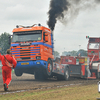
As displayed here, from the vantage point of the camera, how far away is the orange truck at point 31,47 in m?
15.8

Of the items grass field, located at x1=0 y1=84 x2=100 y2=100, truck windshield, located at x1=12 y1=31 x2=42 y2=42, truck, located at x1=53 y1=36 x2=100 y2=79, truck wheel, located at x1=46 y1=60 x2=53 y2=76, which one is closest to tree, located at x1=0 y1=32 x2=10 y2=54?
truck, located at x1=53 y1=36 x2=100 y2=79

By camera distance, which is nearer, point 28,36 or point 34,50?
point 34,50

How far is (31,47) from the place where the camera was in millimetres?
15797

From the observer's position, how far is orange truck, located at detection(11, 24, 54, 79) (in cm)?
1580

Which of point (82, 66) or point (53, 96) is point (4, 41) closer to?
point (82, 66)

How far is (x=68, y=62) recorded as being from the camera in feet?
64.7

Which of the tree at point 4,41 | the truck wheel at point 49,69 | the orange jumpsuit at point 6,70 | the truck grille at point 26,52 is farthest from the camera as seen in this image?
the tree at point 4,41

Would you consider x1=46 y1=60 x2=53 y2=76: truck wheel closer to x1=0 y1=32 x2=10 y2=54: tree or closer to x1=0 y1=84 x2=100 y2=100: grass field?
x1=0 y1=84 x2=100 y2=100: grass field

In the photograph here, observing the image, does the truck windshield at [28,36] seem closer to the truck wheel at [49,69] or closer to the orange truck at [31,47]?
the orange truck at [31,47]

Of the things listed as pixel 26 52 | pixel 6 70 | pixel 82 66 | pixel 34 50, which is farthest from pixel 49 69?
pixel 6 70

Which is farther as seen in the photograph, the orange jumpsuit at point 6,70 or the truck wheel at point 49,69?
the truck wheel at point 49,69

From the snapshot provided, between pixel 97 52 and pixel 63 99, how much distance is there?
46.0ft

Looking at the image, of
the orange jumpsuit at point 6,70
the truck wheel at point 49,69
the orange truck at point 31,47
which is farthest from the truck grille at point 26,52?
the orange jumpsuit at point 6,70

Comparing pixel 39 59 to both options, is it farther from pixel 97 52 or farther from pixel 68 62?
pixel 97 52
